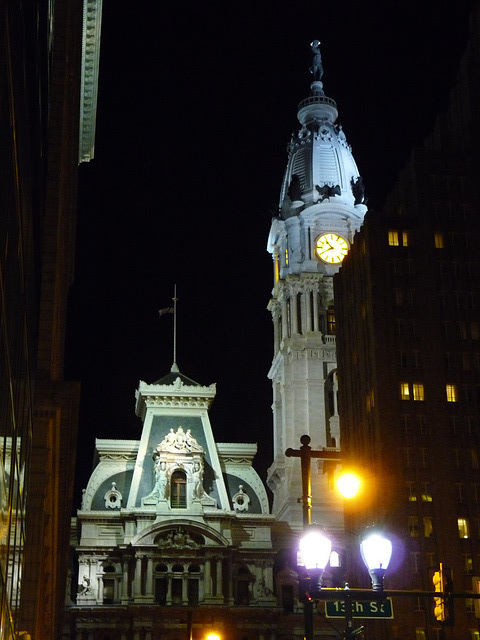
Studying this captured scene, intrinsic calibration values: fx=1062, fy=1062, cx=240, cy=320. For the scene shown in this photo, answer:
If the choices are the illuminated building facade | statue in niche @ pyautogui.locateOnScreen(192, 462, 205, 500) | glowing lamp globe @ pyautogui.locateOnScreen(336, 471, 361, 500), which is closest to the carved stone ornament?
the illuminated building facade

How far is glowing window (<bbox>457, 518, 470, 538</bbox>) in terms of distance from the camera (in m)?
87.9

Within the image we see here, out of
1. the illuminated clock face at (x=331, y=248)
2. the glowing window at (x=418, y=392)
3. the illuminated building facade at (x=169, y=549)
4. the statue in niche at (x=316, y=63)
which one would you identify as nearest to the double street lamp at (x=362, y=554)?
the illuminated building facade at (x=169, y=549)

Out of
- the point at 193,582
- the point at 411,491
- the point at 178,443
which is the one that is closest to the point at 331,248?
the point at 178,443

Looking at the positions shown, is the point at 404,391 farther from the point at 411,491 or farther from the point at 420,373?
the point at 411,491

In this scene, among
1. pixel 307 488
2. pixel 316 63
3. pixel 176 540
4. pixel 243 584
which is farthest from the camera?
pixel 316 63

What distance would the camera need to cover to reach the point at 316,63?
5645 inches

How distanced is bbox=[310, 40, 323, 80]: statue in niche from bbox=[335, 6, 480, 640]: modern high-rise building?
3590cm

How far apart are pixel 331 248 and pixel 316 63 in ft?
115

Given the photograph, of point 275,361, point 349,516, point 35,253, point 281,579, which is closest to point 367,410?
point 349,516

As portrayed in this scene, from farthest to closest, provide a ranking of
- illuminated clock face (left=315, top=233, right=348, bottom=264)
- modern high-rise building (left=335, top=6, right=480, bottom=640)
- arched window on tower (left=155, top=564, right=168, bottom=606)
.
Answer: illuminated clock face (left=315, top=233, right=348, bottom=264)
arched window on tower (left=155, top=564, right=168, bottom=606)
modern high-rise building (left=335, top=6, right=480, bottom=640)

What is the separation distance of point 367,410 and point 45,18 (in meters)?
74.3

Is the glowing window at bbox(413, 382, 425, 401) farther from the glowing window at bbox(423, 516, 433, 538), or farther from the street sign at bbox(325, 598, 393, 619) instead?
the street sign at bbox(325, 598, 393, 619)

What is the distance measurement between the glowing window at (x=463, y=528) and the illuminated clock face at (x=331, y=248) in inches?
1577

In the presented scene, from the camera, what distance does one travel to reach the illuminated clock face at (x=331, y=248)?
120 m
